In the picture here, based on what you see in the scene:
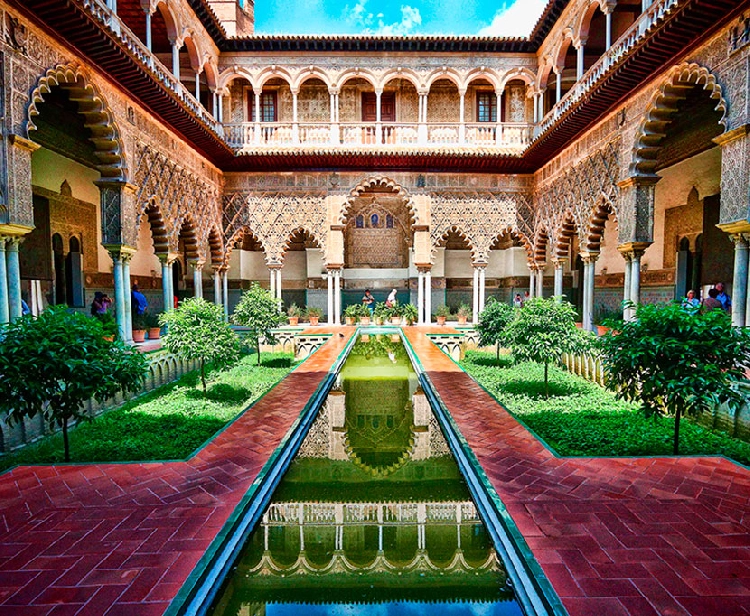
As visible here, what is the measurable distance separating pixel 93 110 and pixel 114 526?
8554 mm

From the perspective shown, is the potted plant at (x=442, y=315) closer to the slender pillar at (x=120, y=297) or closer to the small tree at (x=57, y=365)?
the slender pillar at (x=120, y=297)

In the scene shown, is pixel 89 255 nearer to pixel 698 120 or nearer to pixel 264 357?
pixel 264 357

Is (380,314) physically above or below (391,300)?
below

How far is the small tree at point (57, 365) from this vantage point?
428 centimetres

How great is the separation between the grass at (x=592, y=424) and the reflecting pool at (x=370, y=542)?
4.65ft

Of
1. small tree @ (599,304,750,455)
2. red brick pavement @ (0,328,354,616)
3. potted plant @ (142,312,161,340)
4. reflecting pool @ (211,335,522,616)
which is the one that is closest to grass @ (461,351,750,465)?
small tree @ (599,304,750,455)

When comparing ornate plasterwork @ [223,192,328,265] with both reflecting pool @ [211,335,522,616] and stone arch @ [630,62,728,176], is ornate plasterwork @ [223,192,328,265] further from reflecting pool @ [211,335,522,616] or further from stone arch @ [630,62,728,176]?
reflecting pool @ [211,335,522,616]

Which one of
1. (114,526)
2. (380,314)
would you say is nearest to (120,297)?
(114,526)

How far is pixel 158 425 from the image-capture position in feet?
20.1

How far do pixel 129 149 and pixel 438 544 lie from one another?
1008 cm

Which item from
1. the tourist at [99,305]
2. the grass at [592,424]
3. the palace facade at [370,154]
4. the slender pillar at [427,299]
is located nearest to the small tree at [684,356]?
the grass at [592,424]

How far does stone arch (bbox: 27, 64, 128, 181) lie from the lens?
738 cm

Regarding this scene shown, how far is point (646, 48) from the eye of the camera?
8.15m

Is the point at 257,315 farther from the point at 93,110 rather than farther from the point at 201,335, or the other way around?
the point at 93,110
